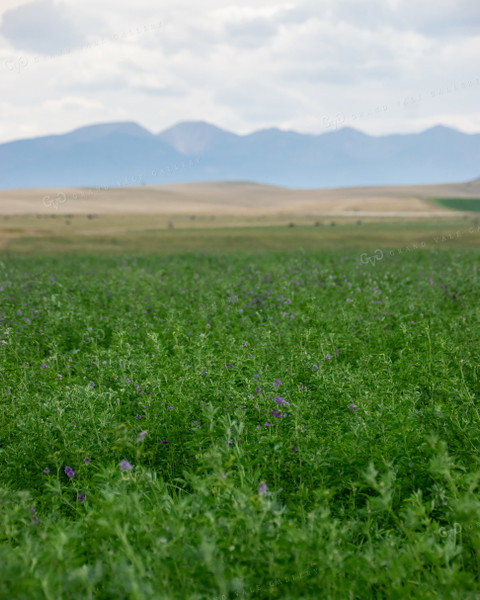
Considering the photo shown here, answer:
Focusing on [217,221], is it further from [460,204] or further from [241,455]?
[241,455]

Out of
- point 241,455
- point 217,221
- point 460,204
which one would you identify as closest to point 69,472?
point 241,455

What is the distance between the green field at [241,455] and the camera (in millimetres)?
3346

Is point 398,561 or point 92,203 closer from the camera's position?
point 398,561

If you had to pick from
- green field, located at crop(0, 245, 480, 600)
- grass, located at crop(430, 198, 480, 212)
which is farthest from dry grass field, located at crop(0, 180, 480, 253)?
green field, located at crop(0, 245, 480, 600)

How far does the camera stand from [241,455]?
4.66 metres

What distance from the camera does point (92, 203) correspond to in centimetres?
11825

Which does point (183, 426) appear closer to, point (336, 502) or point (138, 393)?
point (138, 393)

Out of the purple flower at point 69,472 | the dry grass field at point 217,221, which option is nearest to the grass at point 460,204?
the dry grass field at point 217,221

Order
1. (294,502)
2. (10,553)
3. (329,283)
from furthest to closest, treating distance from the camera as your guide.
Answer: (329,283), (294,502), (10,553)

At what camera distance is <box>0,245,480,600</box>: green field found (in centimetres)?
335

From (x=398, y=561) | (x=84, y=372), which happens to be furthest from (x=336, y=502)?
(x=84, y=372)

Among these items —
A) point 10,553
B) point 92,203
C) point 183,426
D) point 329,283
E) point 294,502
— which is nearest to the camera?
point 10,553

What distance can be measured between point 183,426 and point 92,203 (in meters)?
118

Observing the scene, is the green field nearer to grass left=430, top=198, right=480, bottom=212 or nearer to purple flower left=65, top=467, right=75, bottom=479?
purple flower left=65, top=467, right=75, bottom=479
